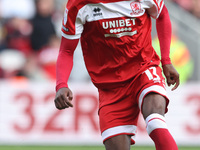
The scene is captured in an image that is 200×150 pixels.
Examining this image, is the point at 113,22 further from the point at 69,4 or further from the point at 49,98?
the point at 49,98

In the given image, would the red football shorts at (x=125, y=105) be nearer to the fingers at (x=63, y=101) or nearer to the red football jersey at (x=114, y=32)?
the red football jersey at (x=114, y=32)

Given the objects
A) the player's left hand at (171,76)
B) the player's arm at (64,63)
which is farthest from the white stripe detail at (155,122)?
the player's arm at (64,63)

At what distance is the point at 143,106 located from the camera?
5.26 meters

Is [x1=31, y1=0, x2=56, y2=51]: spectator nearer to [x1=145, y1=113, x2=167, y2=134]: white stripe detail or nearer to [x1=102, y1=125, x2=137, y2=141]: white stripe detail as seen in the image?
[x1=102, y1=125, x2=137, y2=141]: white stripe detail

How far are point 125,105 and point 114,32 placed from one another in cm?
71

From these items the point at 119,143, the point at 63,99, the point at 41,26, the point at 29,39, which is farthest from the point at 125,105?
the point at 29,39

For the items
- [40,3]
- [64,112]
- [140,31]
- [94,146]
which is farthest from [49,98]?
[140,31]

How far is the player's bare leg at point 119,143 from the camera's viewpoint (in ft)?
17.8

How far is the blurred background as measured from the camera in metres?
11.0

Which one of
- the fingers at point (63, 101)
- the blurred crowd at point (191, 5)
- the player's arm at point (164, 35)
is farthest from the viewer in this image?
the blurred crowd at point (191, 5)

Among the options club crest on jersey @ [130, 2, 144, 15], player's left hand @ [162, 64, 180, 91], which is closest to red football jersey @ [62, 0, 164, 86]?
club crest on jersey @ [130, 2, 144, 15]

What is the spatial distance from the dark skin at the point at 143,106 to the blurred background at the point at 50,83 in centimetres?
537

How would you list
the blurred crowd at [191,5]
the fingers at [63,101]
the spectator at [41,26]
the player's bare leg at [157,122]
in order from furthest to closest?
the blurred crowd at [191,5] < the spectator at [41,26] < the fingers at [63,101] < the player's bare leg at [157,122]

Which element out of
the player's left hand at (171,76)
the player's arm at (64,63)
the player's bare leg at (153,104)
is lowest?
the player's bare leg at (153,104)
